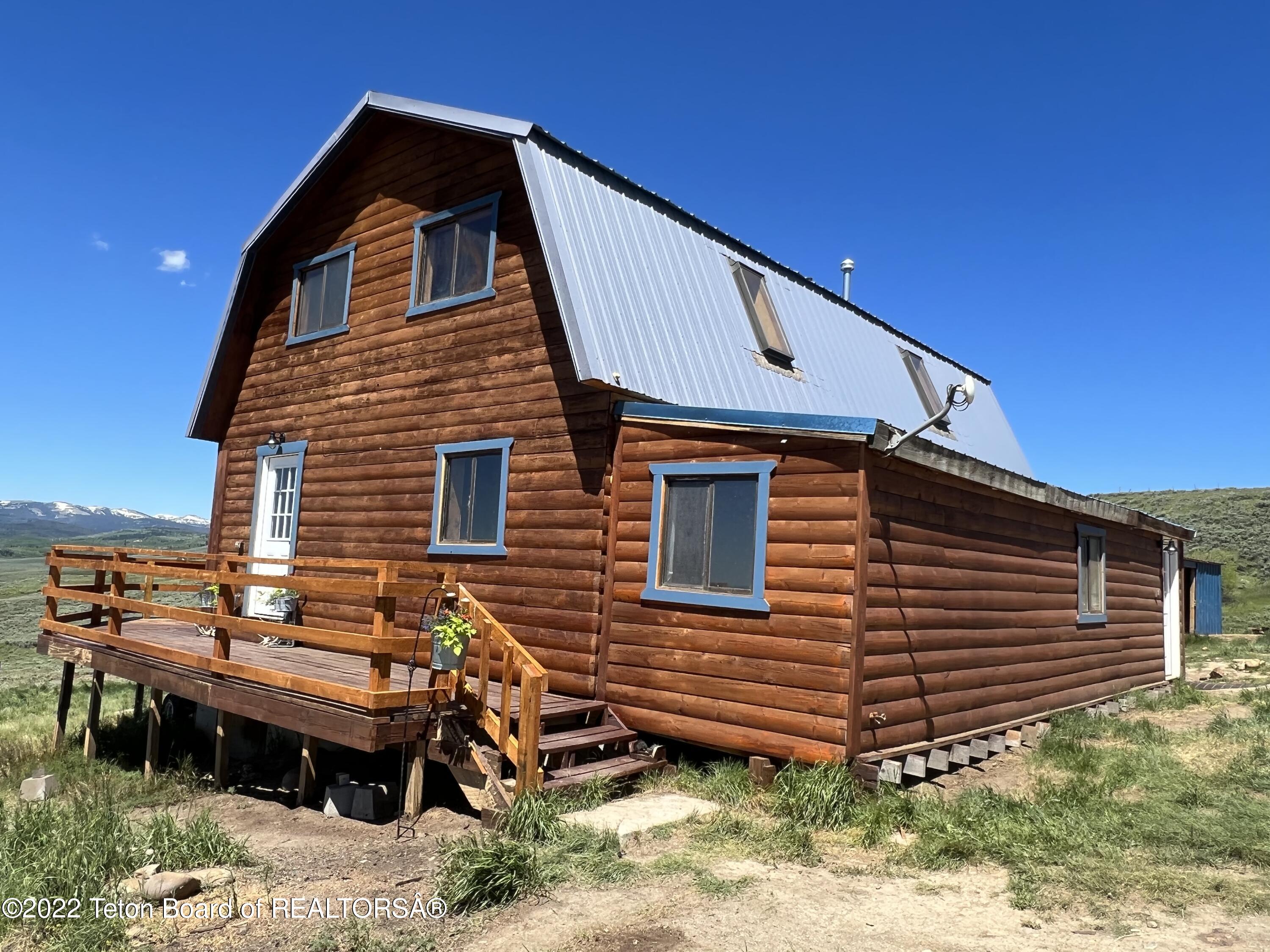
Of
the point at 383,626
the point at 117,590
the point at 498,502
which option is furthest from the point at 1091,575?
the point at 117,590

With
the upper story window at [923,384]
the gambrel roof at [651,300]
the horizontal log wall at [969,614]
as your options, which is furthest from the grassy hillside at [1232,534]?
the gambrel roof at [651,300]

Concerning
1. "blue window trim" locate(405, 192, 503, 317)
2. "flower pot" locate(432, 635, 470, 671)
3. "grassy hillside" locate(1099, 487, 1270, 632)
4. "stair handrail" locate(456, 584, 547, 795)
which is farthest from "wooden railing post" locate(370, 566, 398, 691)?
"grassy hillside" locate(1099, 487, 1270, 632)

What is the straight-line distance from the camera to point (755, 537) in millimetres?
8742

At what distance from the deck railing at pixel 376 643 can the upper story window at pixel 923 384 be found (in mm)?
9912

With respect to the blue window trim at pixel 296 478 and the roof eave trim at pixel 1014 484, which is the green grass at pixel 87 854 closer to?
the blue window trim at pixel 296 478

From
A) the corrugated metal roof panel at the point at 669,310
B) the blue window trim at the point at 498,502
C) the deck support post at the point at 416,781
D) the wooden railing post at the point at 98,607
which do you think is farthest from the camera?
the wooden railing post at the point at 98,607

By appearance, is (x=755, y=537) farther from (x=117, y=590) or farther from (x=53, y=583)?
(x=53, y=583)

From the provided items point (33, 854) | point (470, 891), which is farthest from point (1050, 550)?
point (33, 854)

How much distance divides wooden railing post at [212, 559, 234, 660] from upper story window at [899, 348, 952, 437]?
475 inches

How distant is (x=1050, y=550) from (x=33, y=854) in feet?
37.9

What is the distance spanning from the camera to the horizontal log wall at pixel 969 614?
28.2 ft

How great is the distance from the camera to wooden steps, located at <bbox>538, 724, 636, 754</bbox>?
27.4 feet

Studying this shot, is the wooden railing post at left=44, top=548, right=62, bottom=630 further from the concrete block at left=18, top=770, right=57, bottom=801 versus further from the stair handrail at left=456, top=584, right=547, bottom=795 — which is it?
the stair handrail at left=456, top=584, right=547, bottom=795

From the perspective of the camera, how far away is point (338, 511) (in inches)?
512
